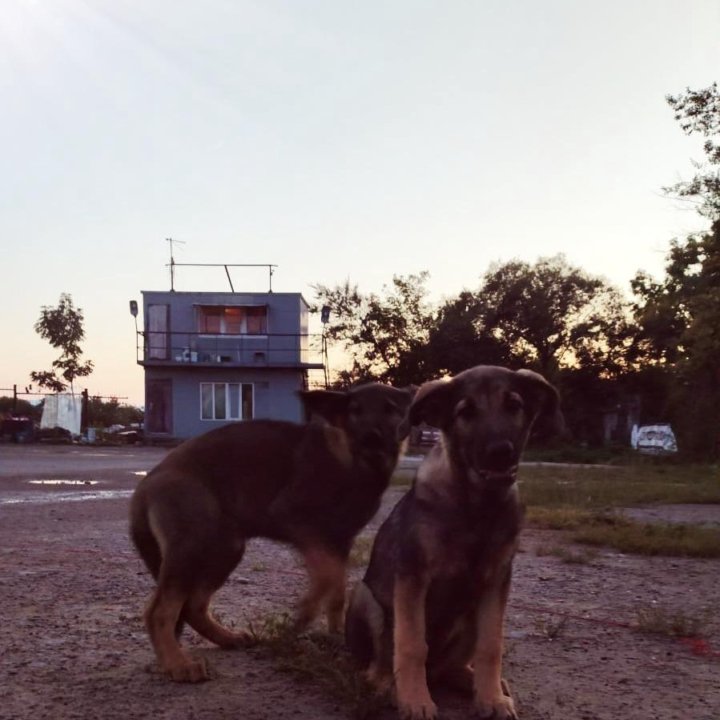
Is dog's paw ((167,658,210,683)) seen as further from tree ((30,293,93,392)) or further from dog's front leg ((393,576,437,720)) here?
tree ((30,293,93,392))

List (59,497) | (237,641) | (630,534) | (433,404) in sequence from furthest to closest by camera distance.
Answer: (59,497)
(630,534)
(237,641)
(433,404)

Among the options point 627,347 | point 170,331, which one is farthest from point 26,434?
point 627,347

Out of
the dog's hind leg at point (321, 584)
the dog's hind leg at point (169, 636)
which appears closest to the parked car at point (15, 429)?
the dog's hind leg at point (321, 584)

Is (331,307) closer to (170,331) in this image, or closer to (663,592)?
(170,331)

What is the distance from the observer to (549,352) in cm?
5334

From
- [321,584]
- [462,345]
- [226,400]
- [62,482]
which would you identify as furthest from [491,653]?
[462,345]

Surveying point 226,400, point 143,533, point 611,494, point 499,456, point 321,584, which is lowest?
point 611,494

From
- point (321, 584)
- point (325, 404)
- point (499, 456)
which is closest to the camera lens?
point (499, 456)

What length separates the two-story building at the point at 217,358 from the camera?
41.9 metres

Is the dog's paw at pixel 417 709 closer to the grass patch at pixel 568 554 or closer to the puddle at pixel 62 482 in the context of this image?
the grass patch at pixel 568 554

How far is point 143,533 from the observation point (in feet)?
14.1

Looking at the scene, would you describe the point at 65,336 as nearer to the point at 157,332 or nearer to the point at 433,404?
the point at 157,332

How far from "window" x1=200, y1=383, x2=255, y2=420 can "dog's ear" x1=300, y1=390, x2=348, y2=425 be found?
3763cm

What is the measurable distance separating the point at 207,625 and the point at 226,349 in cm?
3856
